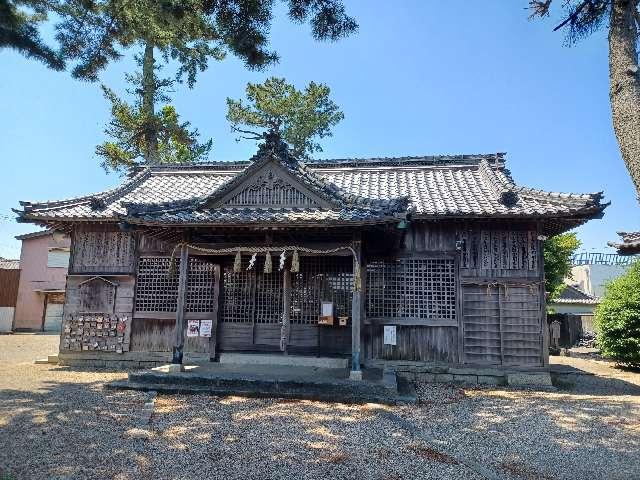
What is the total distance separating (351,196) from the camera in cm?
1062

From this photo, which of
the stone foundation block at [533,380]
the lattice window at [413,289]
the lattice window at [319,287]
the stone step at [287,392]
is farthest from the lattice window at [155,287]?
the stone foundation block at [533,380]

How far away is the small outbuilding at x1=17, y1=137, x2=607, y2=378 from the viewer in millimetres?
10492

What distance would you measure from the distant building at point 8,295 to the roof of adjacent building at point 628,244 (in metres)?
34.1

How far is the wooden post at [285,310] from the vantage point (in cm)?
1188

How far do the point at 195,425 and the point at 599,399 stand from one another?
9.18 m

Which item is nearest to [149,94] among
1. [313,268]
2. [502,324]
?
[313,268]

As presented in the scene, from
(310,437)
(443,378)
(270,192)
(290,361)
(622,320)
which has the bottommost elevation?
(310,437)

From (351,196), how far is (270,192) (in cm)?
220

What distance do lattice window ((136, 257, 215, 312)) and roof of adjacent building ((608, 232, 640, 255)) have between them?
11.1 meters

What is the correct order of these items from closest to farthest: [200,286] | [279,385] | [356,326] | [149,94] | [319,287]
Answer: [279,385] → [356,326] → [319,287] → [200,286] → [149,94]

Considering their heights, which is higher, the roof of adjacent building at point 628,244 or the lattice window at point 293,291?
the roof of adjacent building at point 628,244

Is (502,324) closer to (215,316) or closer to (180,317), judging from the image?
(215,316)

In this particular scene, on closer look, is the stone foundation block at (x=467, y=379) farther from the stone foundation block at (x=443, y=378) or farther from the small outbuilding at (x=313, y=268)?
the small outbuilding at (x=313, y=268)

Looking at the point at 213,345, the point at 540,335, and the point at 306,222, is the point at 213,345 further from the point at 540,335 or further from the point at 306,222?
the point at 540,335
